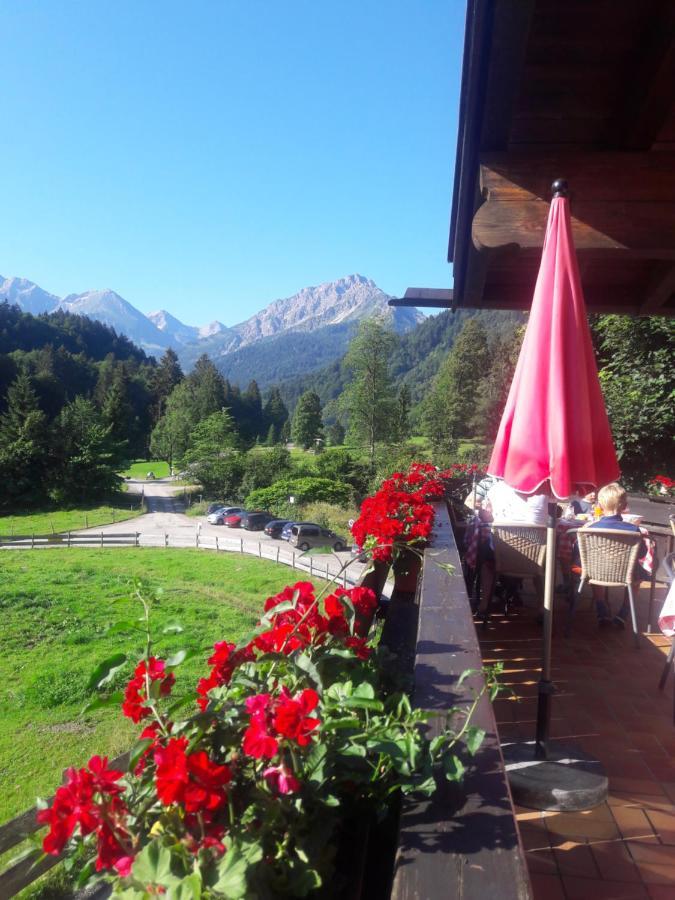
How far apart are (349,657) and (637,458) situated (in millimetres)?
10032

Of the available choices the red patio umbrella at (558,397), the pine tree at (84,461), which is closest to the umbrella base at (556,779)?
the red patio umbrella at (558,397)

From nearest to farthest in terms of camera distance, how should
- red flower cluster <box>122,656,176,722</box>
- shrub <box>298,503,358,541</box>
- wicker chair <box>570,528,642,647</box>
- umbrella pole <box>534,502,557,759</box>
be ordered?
red flower cluster <box>122,656,176,722</box>, umbrella pole <box>534,502,557,759</box>, wicker chair <box>570,528,642,647</box>, shrub <box>298,503,358,541</box>

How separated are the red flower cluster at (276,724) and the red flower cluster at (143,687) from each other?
24 cm

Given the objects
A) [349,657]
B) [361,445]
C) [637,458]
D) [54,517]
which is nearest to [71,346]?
[54,517]

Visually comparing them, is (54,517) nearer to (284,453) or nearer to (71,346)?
(284,453)

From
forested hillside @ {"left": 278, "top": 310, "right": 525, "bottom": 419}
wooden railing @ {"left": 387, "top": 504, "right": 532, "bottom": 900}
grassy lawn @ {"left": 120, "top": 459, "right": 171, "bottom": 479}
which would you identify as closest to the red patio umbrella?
wooden railing @ {"left": 387, "top": 504, "right": 532, "bottom": 900}

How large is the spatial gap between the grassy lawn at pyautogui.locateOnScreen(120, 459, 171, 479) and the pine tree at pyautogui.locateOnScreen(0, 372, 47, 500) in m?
11.8

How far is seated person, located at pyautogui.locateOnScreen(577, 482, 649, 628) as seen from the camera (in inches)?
139

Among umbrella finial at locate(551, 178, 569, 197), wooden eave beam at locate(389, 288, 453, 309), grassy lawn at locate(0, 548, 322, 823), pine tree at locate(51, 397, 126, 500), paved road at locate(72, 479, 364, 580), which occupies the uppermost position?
wooden eave beam at locate(389, 288, 453, 309)

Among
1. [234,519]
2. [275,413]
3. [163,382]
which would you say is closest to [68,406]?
[163,382]

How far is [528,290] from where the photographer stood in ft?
11.1

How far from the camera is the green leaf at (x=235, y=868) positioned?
66 centimetres

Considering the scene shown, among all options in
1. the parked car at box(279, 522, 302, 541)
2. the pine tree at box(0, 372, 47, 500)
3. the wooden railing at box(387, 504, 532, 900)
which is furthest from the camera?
the pine tree at box(0, 372, 47, 500)

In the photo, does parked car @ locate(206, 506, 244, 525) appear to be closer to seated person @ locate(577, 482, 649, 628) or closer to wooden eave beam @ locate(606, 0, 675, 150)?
seated person @ locate(577, 482, 649, 628)
